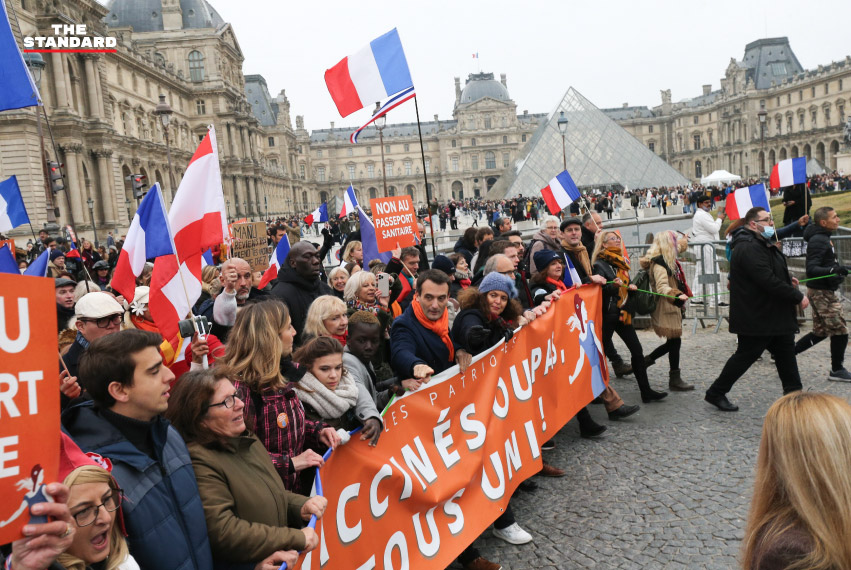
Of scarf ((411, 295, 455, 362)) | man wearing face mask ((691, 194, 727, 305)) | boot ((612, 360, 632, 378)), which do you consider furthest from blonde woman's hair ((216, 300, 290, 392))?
man wearing face mask ((691, 194, 727, 305))

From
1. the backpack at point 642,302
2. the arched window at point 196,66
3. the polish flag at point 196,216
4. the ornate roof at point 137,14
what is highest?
the ornate roof at point 137,14

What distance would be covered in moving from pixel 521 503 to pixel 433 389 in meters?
1.31

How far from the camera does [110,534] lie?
1761 mm

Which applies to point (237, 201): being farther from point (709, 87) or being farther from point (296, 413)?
point (709, 87)

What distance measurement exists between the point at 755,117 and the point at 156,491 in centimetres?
10224

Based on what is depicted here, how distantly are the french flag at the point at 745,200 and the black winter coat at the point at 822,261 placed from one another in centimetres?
178

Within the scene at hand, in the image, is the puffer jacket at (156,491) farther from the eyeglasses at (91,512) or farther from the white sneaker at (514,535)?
the white sneaker at (514,535)

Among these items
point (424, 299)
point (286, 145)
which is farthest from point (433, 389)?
point (286, 145)

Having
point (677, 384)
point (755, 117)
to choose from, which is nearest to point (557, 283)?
point (677, 384)

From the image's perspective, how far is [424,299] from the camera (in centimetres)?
376

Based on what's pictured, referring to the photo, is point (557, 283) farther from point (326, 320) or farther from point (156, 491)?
point (156, 491)

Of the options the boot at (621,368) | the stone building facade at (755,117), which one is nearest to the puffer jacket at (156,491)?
the boot at (621,368)

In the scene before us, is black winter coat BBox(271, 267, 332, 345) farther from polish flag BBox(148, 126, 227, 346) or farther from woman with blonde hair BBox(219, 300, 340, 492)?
woman with blonde hair BBox(219, 300, 340, 492)

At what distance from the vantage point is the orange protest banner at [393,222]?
8055mm
